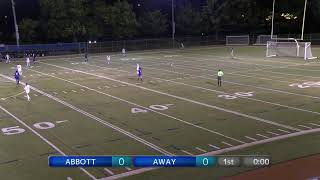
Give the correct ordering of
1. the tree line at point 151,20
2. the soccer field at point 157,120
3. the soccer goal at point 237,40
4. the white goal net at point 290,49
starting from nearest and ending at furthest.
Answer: the soccer field at point 157,120 < the white goal net at point 290,49 < the tree line at point 151,20 < the soccer goal at point 237,40

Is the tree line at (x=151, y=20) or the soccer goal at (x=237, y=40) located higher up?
the tree line at (x=151, y=20)

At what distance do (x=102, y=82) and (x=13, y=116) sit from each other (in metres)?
11.5

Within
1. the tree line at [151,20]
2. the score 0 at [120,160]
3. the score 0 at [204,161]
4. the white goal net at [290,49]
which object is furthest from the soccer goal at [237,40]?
the score 0 at [120,160]

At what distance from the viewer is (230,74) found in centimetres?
3425

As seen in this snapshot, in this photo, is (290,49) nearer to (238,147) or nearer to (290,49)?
(290,49)

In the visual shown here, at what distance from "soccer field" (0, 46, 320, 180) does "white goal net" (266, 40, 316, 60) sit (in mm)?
13881

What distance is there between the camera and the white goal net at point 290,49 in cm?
4706

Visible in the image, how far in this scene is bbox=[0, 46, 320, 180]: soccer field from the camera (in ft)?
45.4

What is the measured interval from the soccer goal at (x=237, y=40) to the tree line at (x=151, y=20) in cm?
480

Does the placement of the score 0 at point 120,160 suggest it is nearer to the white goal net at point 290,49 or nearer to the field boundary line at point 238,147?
the field boundary line at point 238,147

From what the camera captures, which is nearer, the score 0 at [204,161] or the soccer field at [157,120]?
the score 0 at [204,161]

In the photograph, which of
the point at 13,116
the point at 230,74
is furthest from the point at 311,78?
the point at 13,116

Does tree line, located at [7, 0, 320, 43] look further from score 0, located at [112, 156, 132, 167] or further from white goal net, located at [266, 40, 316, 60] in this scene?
score 0, located at [112, 156, 132, 167]

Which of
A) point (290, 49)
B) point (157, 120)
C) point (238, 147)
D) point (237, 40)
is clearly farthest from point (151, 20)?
point (238, 147)
